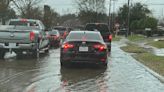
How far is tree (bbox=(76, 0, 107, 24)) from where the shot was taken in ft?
275

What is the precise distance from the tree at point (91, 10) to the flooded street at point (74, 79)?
66224 millimetres

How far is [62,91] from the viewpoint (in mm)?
11078

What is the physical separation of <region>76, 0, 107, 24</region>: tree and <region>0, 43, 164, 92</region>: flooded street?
217 ft

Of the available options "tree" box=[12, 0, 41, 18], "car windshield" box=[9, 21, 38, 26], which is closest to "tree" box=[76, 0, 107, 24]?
"tree" box=[12, 0, 41, 18]

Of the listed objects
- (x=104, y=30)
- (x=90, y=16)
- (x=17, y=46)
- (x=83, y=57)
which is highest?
(x=90, y=16)

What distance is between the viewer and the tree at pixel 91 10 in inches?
3302

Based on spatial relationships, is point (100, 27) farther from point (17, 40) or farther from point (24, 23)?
point (17, 40)

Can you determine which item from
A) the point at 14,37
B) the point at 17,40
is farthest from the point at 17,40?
the point at 14,37

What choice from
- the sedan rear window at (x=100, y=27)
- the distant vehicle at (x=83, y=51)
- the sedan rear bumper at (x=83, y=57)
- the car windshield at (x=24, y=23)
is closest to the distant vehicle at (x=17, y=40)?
the car windshield at (x=24, y=23)

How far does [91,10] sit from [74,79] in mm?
71101

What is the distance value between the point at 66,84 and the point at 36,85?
33.6 inches

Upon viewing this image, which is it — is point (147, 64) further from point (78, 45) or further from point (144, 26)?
point (144, 26)

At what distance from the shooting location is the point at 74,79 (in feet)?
44.6

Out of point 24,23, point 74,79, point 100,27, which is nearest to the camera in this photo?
point 74,79
